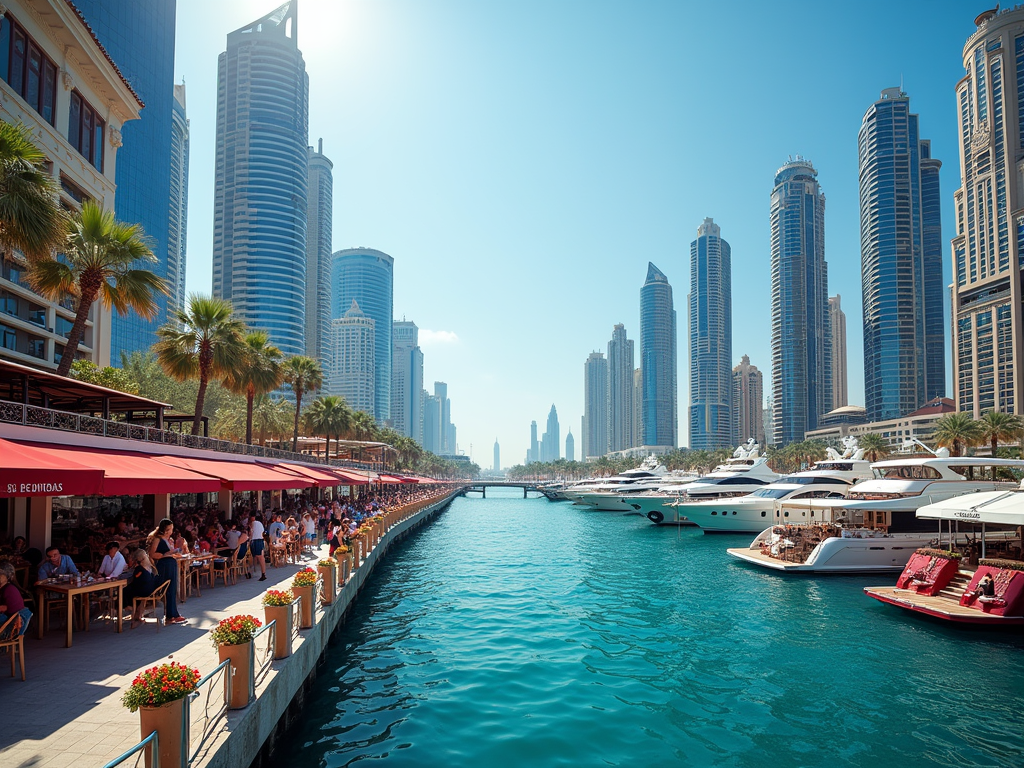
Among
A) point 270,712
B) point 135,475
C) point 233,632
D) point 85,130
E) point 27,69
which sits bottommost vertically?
point 270,712

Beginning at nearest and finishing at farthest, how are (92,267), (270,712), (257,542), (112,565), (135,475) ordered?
(270,712)
(112,565)
(135,475)
(257,542)
(92,267)

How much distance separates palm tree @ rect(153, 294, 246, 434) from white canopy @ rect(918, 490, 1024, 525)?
92.2 feet

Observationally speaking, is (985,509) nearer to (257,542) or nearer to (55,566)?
(257,542)

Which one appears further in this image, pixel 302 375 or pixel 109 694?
pixel 302 375

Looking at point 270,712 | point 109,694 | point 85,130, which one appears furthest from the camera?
point 85,130

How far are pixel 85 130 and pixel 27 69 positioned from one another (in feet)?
23.5

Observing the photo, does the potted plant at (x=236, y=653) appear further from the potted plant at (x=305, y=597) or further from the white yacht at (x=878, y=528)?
the white yacht at (x=878, y=528)

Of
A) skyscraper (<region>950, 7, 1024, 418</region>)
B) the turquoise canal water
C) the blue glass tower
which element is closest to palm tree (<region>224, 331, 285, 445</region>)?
the turquoise canal water

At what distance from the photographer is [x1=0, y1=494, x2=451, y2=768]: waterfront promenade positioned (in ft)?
19.8

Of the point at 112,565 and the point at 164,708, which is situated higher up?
the point at 112,565

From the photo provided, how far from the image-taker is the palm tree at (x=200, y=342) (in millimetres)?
27062

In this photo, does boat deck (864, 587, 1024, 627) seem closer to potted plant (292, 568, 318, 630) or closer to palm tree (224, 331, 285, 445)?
potted plant (292, 568, 318, 630)

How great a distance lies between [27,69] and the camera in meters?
30.2

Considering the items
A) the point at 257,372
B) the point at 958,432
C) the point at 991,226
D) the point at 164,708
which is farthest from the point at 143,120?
the point at 991,226
